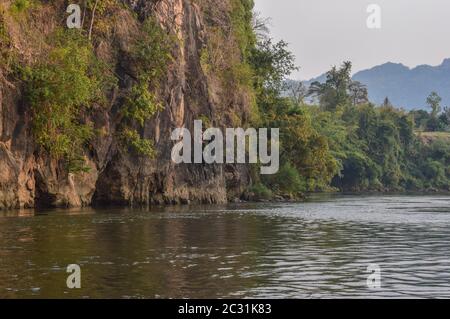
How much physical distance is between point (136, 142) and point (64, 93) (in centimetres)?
973

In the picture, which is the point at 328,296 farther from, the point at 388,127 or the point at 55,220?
the point at 388,127

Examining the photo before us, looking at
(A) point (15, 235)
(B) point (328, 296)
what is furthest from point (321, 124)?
(B) point (328, 296)

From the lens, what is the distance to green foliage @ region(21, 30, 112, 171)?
1634 inches

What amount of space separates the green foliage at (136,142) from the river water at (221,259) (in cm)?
1845

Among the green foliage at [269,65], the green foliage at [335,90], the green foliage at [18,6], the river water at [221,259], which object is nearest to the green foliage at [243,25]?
the green foliage at [269,65]

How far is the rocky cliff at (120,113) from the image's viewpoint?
135ft

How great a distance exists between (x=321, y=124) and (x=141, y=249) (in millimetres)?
89203

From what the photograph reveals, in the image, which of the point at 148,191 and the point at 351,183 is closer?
the point at 148,191

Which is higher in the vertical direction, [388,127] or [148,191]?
[388,127]

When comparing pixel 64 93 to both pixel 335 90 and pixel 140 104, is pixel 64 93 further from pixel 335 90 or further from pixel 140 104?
pixel 335 90

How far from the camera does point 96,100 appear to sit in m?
48.2

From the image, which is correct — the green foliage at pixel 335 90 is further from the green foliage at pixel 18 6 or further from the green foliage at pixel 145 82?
the green foliage at pixel 18 6

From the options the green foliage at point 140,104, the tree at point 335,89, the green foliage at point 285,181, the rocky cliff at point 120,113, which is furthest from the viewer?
the tree at point 335,89
